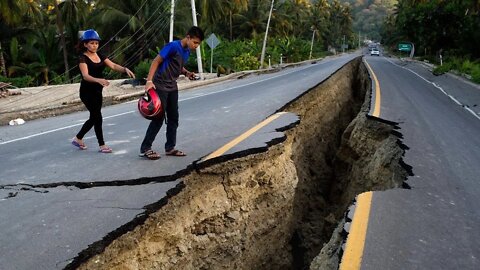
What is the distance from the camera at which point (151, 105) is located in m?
4.92

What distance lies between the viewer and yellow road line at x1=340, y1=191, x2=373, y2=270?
3.10 metres

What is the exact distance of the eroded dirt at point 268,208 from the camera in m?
3.73

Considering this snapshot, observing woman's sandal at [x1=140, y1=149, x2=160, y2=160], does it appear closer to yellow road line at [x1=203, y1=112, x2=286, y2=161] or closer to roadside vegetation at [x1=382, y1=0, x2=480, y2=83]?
yellow road line at [x1=203, y1=112, x2=286, y2=161]

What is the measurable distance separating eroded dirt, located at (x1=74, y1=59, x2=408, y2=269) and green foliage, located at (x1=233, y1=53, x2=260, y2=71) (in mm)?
22502

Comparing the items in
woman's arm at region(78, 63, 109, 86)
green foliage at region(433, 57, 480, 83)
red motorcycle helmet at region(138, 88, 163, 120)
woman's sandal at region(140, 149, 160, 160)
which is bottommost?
green foliage at region(433, 57, 480, 83)

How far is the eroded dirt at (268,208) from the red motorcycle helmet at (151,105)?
2.79ft

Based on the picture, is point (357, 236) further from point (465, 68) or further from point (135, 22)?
point (135, 22)

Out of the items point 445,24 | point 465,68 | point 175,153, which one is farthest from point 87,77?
point 445,24

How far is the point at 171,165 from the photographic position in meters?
5.13

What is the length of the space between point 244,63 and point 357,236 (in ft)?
96.7

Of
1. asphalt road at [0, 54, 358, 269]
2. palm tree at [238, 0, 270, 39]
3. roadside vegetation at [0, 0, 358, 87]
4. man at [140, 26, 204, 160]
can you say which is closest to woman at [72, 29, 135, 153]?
man at [140, 26, 204, 160]

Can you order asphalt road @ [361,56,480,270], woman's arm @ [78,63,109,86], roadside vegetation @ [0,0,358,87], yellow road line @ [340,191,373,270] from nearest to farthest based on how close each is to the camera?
yellow road line @ [340,191,373,270]
asphalt road @ [361,56,480,270]
woman's arm @ [78,63,109,86]
roadside vegetation @ [0,0,358,87]

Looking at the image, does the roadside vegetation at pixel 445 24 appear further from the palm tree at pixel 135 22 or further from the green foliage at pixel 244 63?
the palm tree at pixel 135 22

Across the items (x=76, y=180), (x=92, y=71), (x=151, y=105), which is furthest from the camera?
(x=92, y=71)
